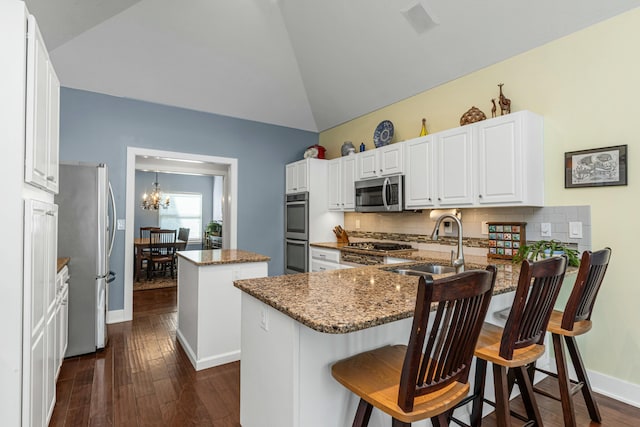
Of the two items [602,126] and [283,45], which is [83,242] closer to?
[283,45]

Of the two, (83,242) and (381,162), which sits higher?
(381,162)

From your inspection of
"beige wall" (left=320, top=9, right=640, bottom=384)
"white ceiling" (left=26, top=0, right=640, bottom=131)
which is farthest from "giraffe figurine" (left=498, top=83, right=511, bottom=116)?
"white ceiling" (left=26, top=0, right=640, bottom=131)

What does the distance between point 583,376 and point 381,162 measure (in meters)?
2.61

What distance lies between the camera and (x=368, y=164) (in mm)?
4035

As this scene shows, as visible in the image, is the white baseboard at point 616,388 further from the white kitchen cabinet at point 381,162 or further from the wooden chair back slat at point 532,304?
the white kitchen cabinet at point 381,162

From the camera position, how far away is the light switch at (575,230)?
8.11ft

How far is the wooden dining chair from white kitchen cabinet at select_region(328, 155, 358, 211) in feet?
11.7

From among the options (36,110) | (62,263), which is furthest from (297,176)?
(36,110)

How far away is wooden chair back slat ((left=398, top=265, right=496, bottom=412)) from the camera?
0.96 metres

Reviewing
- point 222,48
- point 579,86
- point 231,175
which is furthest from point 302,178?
point 579,86

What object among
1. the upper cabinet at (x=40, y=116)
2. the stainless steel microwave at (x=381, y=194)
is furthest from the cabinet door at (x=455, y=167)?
the upper cabinet at (x=40, y=116)

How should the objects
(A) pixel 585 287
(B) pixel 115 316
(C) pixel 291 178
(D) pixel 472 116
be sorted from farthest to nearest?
(C) pixel 291 178
(B) pixel 115 316
(D) pixel 472 116
(A) pixel 585 287

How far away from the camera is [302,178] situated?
187 inches

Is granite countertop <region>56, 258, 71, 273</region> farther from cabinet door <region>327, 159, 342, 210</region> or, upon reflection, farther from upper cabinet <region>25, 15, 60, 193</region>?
cabinet door <region>327, 159, 342, 210</region>
